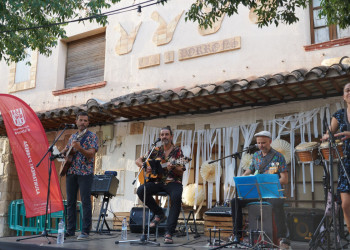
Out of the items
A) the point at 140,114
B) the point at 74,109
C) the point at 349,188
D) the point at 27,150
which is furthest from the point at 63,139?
the point at 349,188

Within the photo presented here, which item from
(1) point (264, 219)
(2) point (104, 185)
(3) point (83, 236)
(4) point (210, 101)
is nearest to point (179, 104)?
(4) point (210, 101)

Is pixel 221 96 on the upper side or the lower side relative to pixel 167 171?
upper

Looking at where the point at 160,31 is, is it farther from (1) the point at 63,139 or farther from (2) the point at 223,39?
(1) the point at 63,139

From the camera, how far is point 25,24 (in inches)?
363

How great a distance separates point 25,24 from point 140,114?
10.9 ft

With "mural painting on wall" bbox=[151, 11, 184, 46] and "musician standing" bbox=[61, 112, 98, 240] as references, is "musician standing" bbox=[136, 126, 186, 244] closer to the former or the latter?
"musician standing" bbox=[61, 112, 98, 240]

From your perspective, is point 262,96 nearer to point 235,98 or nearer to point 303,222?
point 235,98

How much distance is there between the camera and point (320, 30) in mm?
8023

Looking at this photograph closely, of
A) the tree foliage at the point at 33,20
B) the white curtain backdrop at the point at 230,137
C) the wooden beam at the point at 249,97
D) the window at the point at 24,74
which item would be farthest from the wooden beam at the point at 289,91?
the window at the point at 24,74

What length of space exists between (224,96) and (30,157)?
11.8 feet

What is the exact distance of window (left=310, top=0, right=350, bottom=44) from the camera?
7.87 meters

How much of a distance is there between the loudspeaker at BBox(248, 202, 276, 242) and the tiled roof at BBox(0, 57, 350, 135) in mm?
2268

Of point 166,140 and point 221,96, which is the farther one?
point 221,96

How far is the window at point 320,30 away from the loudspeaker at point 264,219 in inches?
161
